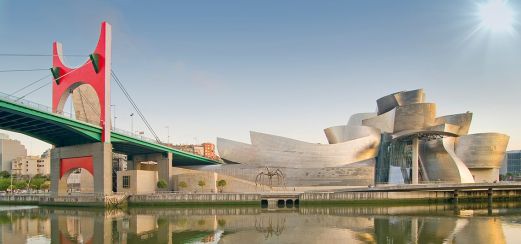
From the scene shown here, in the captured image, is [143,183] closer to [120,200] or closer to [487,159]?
[120,200]

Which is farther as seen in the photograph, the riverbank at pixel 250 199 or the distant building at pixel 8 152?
the distant building at pixel 8 152

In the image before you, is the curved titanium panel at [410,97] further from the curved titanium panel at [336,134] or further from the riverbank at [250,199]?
the riverbank at [250,199]

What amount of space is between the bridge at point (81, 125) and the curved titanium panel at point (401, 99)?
35.3 metres

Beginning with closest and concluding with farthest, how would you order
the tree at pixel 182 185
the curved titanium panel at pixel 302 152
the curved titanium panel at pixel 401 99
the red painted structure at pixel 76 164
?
the red painted structure at pixel 76 164 < the tree at pixel 182 185 < the curved titanium panel at pixel 302 152 < the curved titanium panel at pixel 401 99

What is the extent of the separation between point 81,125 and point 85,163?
764 cm

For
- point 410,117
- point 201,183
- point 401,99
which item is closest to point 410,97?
point 401,99

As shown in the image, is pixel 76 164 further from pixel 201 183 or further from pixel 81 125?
pixel 201 183

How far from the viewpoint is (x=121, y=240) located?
24.8 metres

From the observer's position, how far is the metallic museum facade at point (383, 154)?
59219 mm

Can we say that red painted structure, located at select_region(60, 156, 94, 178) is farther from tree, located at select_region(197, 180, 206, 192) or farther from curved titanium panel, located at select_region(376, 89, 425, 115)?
curved titanium panel, located at select_region(376, 89, 425, 115)

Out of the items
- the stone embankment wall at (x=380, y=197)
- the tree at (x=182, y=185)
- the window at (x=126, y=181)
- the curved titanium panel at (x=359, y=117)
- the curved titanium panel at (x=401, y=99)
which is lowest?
the stone embankment wall at (x=380, y=197)

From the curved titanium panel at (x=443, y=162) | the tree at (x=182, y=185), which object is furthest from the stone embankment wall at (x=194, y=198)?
the curved titanium panel at (x=443, y=162)

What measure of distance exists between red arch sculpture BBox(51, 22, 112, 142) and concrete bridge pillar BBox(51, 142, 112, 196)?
1.78 meters

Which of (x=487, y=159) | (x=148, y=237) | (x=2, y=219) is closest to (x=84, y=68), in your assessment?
(x=2, y=219)
